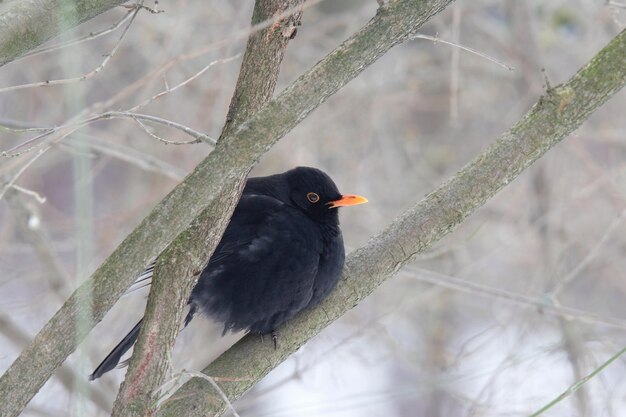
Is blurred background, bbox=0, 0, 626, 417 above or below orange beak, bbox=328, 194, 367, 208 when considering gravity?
above

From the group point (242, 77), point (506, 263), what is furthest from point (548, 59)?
point (242, 77)

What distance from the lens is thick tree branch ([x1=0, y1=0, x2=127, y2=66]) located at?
8.11ft

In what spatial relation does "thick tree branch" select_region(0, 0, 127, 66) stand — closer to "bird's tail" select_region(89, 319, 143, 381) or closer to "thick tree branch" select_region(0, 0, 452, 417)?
"thick tree branch" select_region(0, 0, 452, 417)

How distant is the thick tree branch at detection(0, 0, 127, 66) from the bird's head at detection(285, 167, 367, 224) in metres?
1.77

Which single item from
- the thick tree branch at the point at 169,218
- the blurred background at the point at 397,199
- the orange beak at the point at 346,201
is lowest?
the thick tree branch at the point at 169,218

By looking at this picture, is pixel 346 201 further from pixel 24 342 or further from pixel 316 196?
pixel 24 342

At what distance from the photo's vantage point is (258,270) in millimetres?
3613

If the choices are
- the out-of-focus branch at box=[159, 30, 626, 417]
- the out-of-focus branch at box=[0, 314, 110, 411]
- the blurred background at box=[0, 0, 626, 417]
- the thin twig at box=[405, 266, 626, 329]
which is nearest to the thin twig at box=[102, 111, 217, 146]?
the out-of-focus branch at box=[159, 30, 626, 417]

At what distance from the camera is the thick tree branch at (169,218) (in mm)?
2500

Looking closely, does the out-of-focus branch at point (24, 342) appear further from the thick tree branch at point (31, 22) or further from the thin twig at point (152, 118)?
the thick tree branch at point (31, 22)

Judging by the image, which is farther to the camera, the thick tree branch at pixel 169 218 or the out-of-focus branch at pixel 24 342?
the out-of-focus branch at pixel 24 342

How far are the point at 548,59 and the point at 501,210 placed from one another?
61.3 inches

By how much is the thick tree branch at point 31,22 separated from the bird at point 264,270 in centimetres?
125

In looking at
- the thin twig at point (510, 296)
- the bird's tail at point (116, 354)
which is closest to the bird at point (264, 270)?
the bird's tail at point (116, 354)
